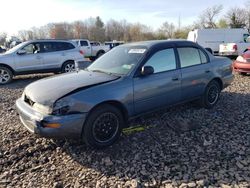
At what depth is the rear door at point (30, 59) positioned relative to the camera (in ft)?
33.9

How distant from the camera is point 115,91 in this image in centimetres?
401

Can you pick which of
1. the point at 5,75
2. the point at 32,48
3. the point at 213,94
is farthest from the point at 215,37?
the point at 5,75

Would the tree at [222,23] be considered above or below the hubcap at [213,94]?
above

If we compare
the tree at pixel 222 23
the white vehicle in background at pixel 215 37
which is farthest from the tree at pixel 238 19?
the white vehicle in background at pixel 215 37

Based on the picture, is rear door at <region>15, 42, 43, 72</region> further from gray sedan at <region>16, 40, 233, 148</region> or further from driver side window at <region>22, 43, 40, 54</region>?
gray sedan at <region>16, 40, 233, 148</region>

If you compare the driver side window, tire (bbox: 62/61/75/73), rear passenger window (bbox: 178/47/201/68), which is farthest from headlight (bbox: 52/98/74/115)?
tire (bbox: 62/61/75/73)

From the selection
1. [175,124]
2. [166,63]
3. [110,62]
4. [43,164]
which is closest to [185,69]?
[166,63]

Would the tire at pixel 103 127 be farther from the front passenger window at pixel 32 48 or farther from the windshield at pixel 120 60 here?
the front passenger window at pixel 32 48

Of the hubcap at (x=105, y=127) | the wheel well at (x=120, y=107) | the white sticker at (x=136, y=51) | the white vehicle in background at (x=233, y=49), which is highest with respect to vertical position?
the white sticker at (x=136, y=51)

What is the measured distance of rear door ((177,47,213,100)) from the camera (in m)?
5.16

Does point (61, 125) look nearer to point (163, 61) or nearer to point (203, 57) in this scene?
point (163, 61)

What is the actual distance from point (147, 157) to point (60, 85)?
1.77 metres

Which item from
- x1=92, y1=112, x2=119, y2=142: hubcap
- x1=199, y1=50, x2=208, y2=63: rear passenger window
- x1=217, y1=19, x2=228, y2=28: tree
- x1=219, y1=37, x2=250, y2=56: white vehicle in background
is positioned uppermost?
x1=217, y1=19, x2=228, y2=28: tree

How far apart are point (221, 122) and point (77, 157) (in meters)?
2.90
